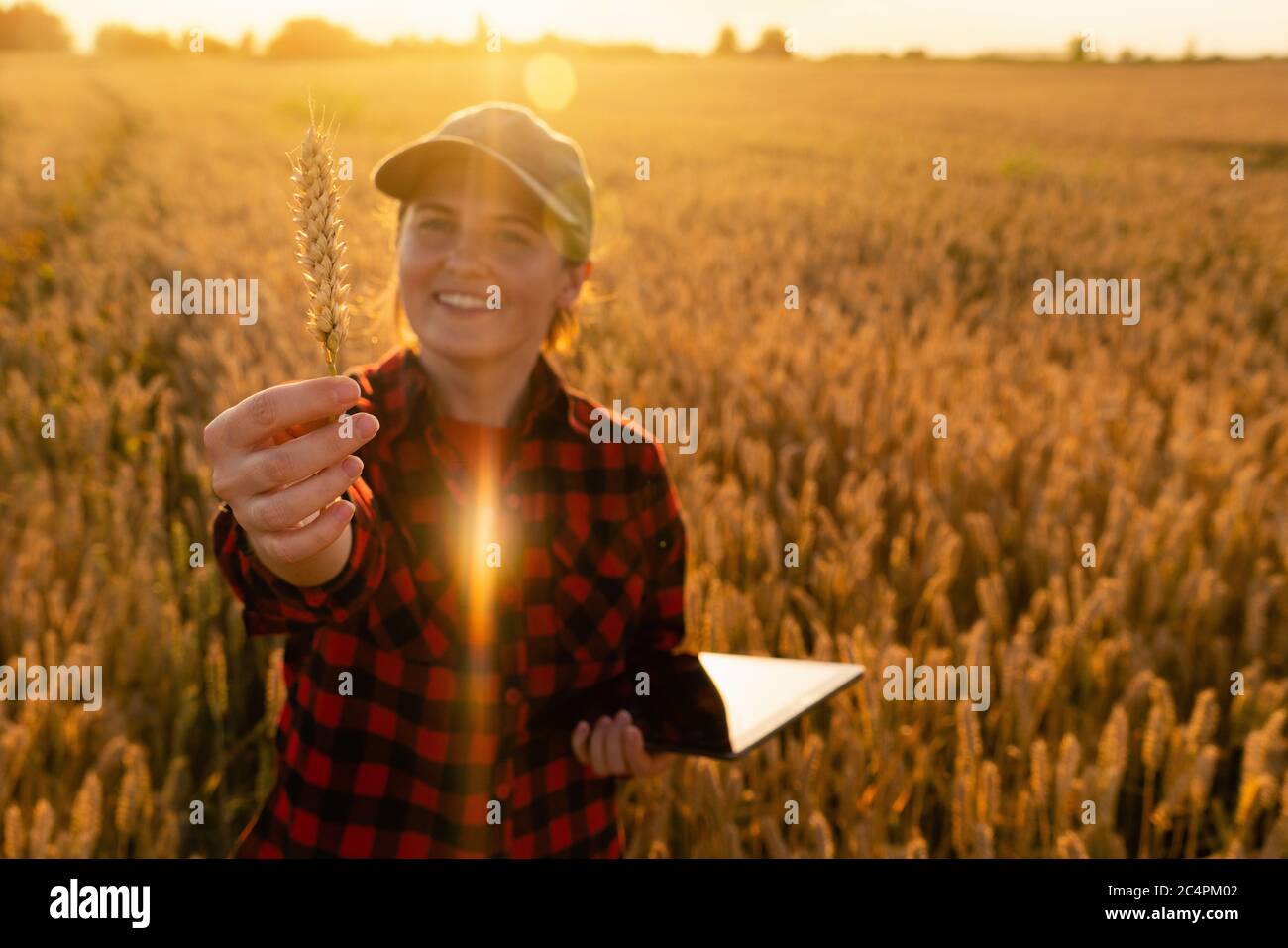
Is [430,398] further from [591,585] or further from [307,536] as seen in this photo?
[307,536]

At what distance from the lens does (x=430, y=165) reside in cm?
162

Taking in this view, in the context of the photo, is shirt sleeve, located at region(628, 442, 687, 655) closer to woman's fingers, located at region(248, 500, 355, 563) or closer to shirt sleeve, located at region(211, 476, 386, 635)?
shirt sleeve, located at region(211, 476, 386, 635)

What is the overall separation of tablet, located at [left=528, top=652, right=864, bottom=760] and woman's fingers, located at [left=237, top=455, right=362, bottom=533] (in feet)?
2.53

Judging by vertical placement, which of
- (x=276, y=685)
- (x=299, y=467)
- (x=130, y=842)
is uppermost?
(x=299, y=467)

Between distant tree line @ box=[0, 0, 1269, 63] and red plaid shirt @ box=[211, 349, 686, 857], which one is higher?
distant tree line @ box=[0, 0, 1269, 63]

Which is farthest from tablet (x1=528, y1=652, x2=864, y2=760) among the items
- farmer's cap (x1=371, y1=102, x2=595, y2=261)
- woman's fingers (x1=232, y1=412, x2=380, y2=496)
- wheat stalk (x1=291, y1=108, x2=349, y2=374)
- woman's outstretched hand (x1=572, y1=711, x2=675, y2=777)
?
wheat stalk (x1=291, y1=108, x2=349, y2=374)

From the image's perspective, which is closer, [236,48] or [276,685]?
[276,685]

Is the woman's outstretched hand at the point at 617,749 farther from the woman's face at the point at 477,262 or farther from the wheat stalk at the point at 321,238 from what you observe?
the wheat stalk at the point at 321,238

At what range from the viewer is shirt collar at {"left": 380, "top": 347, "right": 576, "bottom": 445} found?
1564 millimetres

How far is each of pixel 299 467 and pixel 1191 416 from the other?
12.8 ft

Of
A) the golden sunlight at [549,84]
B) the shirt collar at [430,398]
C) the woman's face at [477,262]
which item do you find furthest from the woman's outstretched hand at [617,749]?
the golden sunlight at [549,84]

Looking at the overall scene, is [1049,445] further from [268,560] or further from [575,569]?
[268,560]
